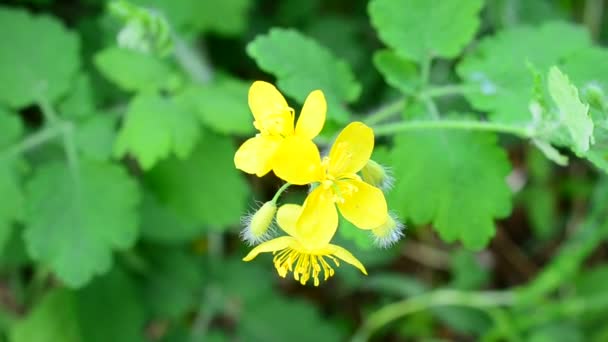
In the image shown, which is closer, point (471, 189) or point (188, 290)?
point (471, 189)

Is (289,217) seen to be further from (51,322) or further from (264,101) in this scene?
(51,322)

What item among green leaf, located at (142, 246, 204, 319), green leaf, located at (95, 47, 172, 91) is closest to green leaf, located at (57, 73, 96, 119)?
green leaf, located at (95, 47, 172, 91)

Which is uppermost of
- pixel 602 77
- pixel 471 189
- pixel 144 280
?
pixel 602 77

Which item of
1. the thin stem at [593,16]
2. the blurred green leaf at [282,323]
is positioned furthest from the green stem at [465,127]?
the thin stem at [593,16]

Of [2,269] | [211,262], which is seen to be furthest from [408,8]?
[2,269]

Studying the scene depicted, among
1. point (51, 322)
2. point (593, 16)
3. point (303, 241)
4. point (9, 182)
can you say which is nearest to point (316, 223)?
point (303, 241)

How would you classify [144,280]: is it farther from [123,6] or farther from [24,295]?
[123,6]

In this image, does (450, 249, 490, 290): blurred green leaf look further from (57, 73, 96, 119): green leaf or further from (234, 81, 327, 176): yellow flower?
(234, 81, 327, 176): yellow flower
